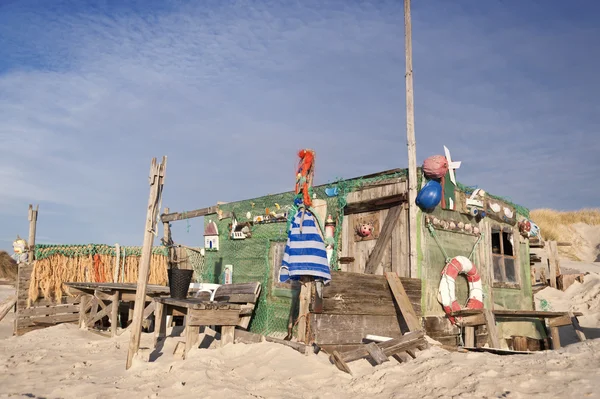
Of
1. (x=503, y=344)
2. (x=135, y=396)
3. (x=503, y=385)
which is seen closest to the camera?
(x=503, y=385)

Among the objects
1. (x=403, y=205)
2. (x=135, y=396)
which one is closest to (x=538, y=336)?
(x=403, y=205)

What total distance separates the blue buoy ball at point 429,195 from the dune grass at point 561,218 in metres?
24.9

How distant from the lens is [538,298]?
17812mm

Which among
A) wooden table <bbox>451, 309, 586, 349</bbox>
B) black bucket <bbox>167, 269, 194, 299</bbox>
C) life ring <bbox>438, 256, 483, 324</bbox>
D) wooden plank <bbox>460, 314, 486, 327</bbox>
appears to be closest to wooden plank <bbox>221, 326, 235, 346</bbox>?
black bucket <bbox>167, 269, 194, 299</bbox>

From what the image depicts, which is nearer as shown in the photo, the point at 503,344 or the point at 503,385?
the point at 503,385

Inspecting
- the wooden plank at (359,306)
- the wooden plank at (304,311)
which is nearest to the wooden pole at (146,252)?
the wooden plank at (304,311)

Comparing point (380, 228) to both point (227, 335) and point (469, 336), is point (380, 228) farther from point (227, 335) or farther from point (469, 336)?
point (227, 335)

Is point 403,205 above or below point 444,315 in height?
above

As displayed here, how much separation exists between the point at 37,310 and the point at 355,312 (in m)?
10.3

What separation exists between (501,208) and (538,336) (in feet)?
11.1

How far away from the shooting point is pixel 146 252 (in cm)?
744

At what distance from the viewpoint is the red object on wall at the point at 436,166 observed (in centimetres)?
934

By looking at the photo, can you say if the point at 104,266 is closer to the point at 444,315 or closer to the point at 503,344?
the point at 444,315

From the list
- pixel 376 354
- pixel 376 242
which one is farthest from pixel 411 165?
pixel 376 354
